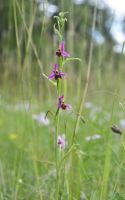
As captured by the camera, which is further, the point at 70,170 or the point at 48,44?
the point at 48,44

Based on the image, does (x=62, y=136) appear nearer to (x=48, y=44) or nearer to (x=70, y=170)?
(x=70, y=170)

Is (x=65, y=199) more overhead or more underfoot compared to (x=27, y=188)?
more underfoot

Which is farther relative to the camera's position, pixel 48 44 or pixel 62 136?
pixel 48 44

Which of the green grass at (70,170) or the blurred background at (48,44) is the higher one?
the blurred background at (48,44)

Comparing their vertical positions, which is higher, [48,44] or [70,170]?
[48,44]

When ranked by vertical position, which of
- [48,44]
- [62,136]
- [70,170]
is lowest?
[70,170]

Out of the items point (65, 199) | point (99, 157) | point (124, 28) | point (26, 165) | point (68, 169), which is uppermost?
point (124, 28)

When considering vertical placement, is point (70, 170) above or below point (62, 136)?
below

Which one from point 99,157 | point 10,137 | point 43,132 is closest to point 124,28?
point 99,157

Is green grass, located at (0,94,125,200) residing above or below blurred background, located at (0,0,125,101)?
below

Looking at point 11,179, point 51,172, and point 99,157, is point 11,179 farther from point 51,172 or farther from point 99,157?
point 99,157

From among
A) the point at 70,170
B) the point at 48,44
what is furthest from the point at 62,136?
the point at 48,44
